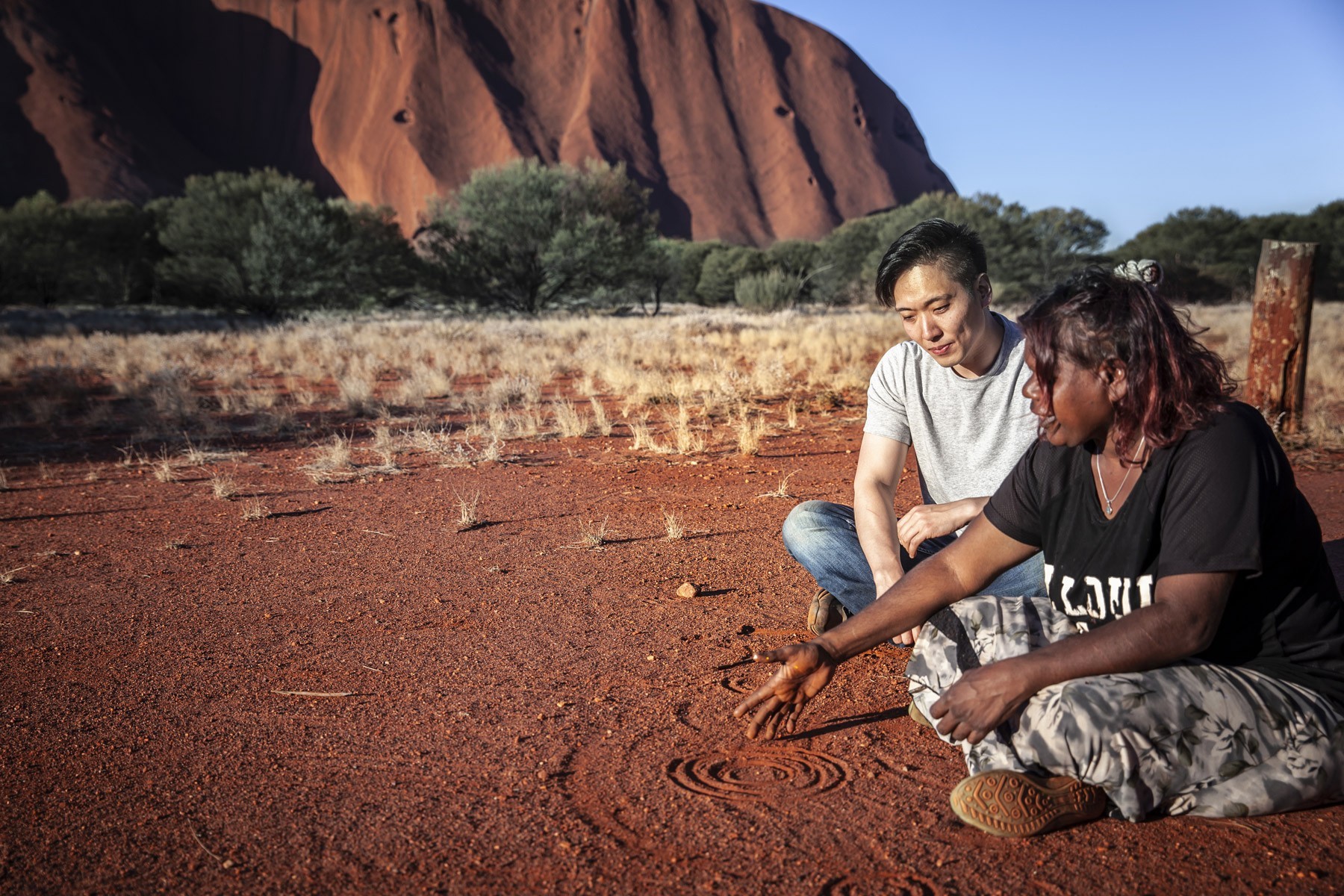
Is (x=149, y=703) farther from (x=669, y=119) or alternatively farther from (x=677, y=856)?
(x=669, y=119)

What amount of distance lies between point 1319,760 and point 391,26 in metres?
72.5

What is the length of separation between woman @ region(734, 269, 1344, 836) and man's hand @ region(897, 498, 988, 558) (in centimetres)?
63

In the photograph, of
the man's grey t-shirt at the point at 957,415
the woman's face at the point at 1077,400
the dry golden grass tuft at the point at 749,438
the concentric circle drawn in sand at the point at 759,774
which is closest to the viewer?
the woman's face at the point at 1077,400

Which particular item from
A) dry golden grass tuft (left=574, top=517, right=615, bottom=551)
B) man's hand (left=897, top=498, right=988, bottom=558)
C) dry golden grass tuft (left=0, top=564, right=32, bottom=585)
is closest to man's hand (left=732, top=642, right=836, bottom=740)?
man's hand (left=897, top=498, right=988, bottom=558)

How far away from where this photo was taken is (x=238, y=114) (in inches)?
2496

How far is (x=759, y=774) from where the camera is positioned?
7.20 ft

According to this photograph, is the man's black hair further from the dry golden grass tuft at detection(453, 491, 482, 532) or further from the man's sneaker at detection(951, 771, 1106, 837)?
the dry golden grass tuft at detection(453, 491, 482, 532)

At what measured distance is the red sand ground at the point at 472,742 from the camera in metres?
1.79

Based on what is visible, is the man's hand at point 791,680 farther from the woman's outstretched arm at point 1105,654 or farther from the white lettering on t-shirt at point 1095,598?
the white lettering on t-shirt at point 1095,598

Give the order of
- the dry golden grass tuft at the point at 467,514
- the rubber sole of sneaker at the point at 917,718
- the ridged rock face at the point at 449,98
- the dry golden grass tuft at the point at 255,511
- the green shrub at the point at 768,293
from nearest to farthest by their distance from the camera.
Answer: the rubber sole of sneaker at the point at 917,718, the dry golden grass tuft at the point at 467,514, the dry golden grass tuft at the point at 255,511, the green shrub at the point at 768,293, the ridged rock face at the point at 449,98

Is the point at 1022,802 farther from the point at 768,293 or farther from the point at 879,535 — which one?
the point at 768,293

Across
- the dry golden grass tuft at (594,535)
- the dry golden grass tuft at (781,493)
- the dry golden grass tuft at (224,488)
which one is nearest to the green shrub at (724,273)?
the dry golden grass tuft at (781,493)

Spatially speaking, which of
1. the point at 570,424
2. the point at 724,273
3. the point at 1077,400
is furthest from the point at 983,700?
the point at 724,273

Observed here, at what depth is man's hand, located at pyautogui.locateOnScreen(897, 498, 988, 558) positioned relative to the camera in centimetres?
257
